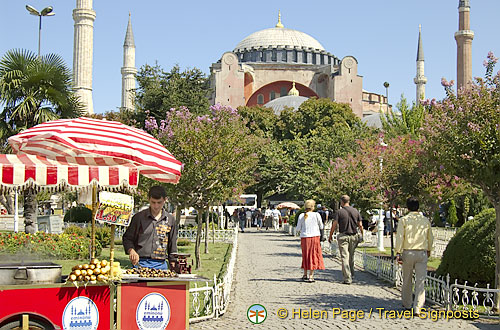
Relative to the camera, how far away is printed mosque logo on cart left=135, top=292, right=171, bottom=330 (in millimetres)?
5848

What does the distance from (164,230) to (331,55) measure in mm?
87936

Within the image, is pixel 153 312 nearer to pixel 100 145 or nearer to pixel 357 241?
pixel 100 145

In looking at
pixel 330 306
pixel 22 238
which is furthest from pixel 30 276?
pixel 22 238

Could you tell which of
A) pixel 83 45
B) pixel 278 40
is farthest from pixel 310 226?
pixel 278 40

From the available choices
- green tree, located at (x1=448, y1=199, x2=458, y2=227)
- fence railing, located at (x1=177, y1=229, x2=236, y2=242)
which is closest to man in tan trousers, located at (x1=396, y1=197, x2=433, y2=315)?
fence railing, located at (x1=177, y1=229, x2=236, y2=242)

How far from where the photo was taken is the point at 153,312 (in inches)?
231

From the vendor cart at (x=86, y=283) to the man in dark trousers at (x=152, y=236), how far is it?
1.15ft

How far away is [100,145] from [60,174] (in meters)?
0.57

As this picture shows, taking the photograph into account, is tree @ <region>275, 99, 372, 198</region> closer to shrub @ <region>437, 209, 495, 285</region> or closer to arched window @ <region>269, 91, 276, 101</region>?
shrub @ <region>437, 209, 495, 285</region>

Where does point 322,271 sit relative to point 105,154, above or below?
below

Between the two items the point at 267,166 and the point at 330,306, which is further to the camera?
the point at 267,166

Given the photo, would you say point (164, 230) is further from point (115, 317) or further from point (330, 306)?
point (330, 306)

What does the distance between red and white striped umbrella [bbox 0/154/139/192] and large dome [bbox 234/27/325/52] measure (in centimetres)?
8210

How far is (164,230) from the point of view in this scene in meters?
6.73
